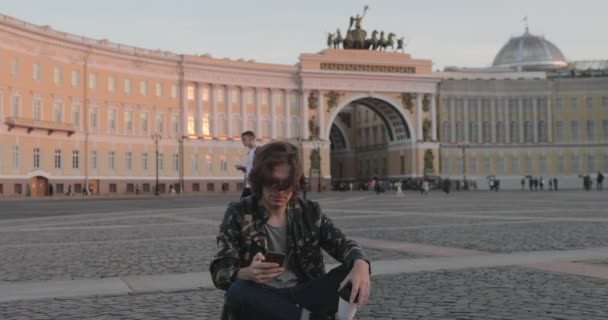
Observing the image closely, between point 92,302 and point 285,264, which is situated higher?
point 285,264

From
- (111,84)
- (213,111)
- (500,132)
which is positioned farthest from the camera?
(500,132)

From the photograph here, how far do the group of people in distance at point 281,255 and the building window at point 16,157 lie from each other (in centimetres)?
5707

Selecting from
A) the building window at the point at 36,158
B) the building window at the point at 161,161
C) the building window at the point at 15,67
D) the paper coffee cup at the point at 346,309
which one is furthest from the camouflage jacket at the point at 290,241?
the building window at the point at 161,161

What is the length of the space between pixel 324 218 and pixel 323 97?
250ft

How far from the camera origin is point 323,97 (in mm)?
80500

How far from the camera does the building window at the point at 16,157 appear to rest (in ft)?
188

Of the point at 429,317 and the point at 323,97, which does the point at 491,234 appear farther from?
the point at 323,97

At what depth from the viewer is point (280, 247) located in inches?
176

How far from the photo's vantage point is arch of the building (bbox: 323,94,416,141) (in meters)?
81.5

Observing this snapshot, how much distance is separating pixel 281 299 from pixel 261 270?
0.29m

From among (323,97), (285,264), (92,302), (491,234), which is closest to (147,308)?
(92,302)

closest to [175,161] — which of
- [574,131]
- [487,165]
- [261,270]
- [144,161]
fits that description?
[144,161]

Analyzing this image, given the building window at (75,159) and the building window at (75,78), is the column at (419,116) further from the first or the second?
the building window at (75,78)

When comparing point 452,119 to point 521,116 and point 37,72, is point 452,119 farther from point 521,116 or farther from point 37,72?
point 37,72
